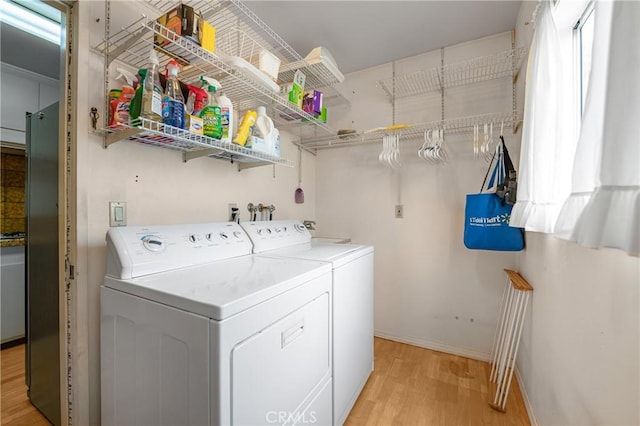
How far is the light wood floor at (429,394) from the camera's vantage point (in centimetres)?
157

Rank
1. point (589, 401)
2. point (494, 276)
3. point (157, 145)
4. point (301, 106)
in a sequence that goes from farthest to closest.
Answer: point (494, 276)
point (301, 106)
point (157, 145)
point (589, 401)

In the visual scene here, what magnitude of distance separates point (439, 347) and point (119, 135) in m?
2.67

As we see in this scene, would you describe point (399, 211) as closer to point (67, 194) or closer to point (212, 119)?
point (212, 119)

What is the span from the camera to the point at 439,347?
2.31 meters

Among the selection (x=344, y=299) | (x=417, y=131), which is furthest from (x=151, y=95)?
(x=417, y=131)

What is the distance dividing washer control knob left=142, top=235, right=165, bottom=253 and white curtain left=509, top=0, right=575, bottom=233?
1579mm

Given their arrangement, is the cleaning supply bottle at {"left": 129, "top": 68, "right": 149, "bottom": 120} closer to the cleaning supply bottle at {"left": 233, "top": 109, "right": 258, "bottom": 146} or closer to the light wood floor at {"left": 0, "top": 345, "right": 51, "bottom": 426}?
the cleaning supply bottle at {"left": 233, "top": 109, "right": 258, "bottom": 146}

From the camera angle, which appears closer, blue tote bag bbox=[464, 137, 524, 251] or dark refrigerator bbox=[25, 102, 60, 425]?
dark refrigerator bbox=[25, 102, 60, 425]

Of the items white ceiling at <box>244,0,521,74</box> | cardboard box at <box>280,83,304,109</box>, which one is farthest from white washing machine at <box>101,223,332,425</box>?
white ceiling at <box>244,0,521,74</box>

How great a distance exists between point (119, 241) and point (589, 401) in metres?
1.76

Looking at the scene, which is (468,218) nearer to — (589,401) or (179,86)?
(589,401)

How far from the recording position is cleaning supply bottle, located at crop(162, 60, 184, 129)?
1154 millimetres

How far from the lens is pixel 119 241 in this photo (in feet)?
3.57

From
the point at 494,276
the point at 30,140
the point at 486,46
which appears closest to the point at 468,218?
the point at 494,276
